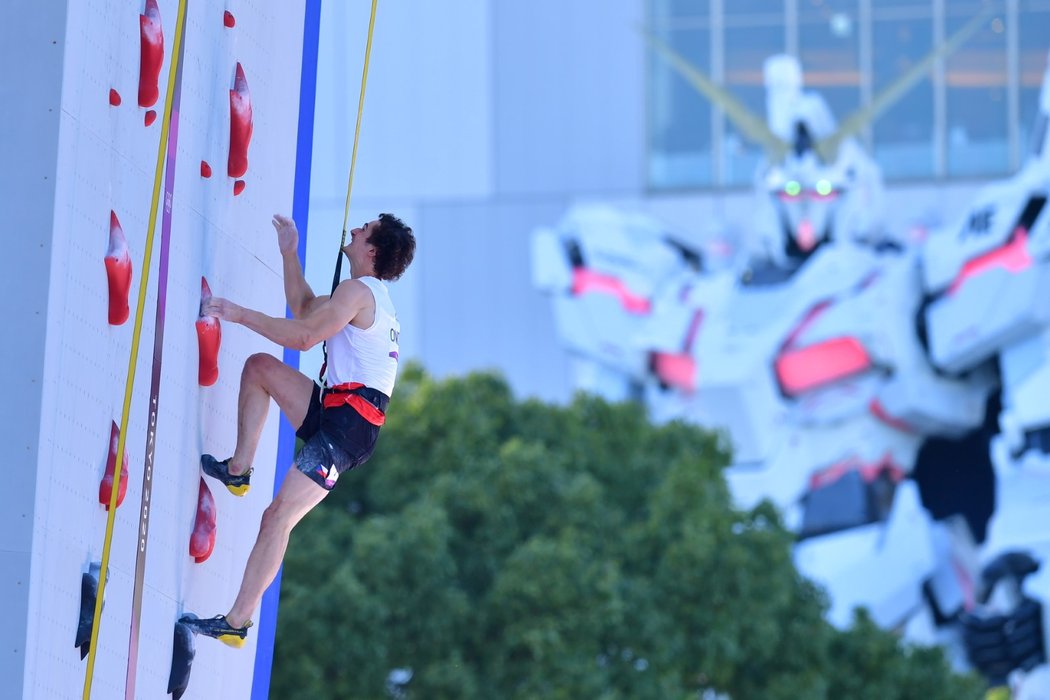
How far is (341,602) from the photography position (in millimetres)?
15594

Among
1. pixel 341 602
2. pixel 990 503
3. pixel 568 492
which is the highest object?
pixel 990 503

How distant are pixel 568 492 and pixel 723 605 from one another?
5.01ft

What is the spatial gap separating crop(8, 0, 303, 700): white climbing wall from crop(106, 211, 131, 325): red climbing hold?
0.03 m

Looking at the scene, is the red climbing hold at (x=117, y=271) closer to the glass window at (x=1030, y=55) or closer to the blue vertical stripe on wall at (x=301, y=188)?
the blue vertical stripe on wall at (x=301, y=188)

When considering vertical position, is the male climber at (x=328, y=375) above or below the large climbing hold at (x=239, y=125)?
below

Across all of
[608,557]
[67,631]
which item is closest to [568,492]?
[608,557]

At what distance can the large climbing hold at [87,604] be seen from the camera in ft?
18.7

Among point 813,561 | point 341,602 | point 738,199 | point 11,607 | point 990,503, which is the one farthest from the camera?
point 738,199

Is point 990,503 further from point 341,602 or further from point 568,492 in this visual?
point 341,602

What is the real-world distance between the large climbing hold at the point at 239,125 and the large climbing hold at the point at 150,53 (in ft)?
2.68

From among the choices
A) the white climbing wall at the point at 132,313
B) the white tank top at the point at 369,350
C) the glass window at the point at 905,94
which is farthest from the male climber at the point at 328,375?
the glass window at the point at 905,94

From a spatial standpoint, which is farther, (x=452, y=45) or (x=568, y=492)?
(x=452, y=45)

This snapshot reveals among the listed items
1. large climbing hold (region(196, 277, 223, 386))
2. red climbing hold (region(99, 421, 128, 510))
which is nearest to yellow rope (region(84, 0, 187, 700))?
red climbing hold (region(99, 421, 128, 510))

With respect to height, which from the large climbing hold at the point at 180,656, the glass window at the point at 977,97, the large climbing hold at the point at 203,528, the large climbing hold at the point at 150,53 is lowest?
the large climbing hold at the point at 180,656
